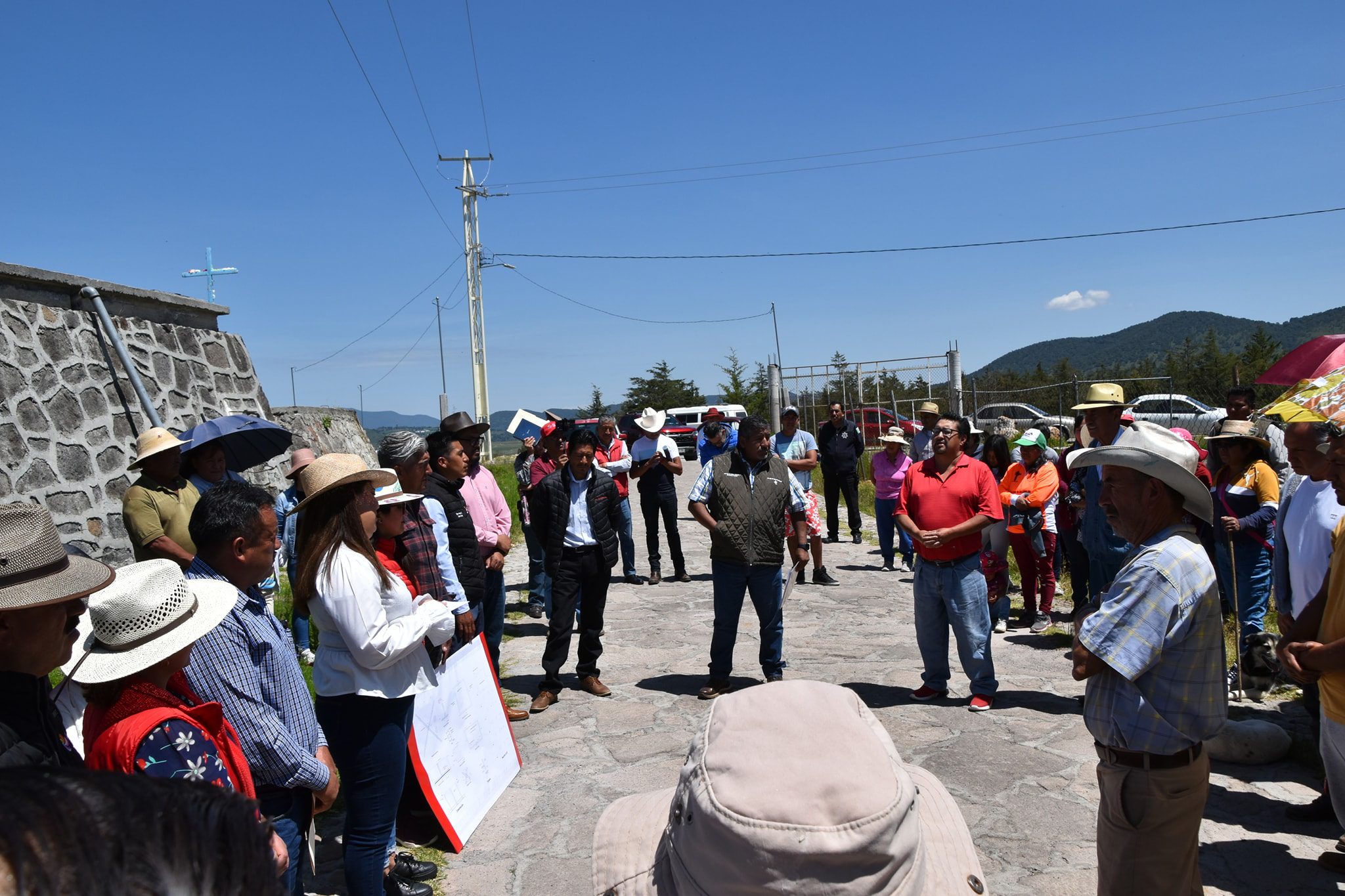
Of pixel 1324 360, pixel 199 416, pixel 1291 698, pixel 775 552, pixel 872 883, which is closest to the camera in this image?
pixel 872 883

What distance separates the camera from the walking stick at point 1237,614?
18.1 ft

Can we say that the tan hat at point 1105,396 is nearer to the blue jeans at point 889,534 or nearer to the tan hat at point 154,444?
the blue jeans at point 889,534

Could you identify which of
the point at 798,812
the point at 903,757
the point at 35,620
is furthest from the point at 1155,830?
the point at 35,620

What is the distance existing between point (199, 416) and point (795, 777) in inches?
368

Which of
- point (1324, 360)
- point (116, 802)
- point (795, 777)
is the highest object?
point (1324, 360)

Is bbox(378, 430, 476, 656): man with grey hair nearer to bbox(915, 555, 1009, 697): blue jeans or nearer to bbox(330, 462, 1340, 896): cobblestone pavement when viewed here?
bbox(330, 462, 1340, 896): cobblestone pavement

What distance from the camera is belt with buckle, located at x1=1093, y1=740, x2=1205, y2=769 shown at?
2826 millimetres

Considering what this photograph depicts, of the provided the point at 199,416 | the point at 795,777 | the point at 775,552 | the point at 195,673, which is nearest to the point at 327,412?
the point at 199,416

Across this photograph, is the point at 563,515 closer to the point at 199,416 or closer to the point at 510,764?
the point at 510,764

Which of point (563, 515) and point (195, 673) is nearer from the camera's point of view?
point (195, 673)

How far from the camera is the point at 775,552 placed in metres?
6.34

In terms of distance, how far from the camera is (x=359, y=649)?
3.21 metres

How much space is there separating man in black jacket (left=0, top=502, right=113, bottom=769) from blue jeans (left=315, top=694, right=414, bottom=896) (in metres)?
1.24

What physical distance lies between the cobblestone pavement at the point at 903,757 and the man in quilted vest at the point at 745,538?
42 cm
